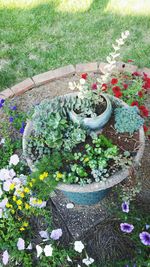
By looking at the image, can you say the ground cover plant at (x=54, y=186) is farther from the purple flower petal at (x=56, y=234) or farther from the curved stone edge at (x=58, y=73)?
the curved stone edge at (x=58, y=73)

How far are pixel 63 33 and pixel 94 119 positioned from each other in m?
1.98

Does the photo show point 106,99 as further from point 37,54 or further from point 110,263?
point 37,54

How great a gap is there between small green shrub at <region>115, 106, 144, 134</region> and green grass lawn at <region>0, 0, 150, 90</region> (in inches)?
53.5

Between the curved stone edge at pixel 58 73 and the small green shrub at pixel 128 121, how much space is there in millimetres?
1149

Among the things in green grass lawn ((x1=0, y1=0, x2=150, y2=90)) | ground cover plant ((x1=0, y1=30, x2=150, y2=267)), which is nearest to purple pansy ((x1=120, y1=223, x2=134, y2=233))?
ground cover plant ((x1=0, y1=30, x2=150, y2=267))

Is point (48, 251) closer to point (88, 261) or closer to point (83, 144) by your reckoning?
point (88, 261)

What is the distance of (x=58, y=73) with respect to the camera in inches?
140

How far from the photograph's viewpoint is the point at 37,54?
3.79 meters

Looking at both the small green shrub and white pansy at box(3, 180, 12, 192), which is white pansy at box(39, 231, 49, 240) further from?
the small green shrub

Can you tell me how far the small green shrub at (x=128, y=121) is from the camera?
2.31 m

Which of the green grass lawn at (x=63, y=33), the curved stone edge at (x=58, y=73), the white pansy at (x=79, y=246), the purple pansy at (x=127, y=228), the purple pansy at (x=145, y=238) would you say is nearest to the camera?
the purple pansy at (x=145, y=238)

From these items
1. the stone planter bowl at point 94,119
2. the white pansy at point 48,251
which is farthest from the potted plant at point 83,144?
the white pansy at point 48,251

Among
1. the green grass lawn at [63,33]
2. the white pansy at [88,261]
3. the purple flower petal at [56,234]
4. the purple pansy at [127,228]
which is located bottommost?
the white pansy at [88,261]

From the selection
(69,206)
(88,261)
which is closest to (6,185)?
(69,206)
